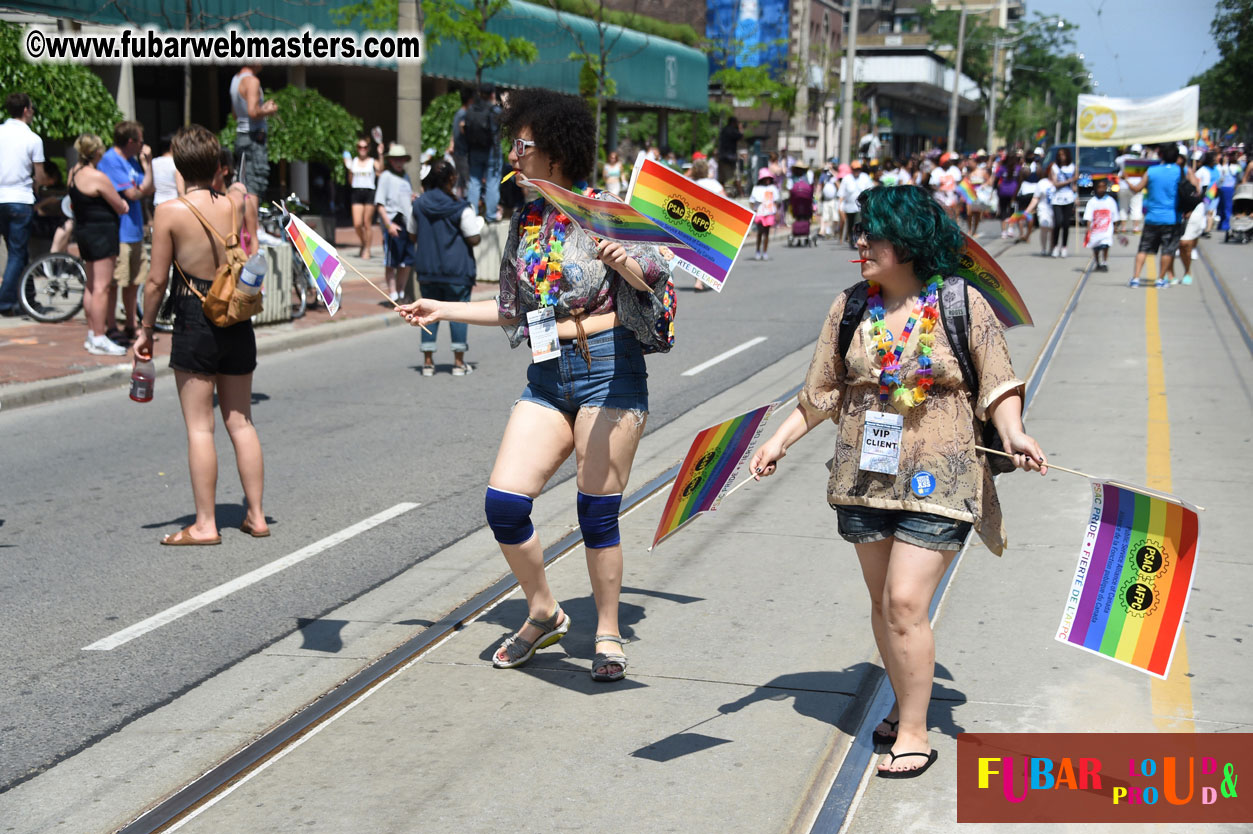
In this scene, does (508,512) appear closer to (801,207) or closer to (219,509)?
(219,509)

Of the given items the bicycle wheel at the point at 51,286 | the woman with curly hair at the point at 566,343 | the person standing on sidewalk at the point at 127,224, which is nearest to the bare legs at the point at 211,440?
the woman with curly hair at the point at 566,343

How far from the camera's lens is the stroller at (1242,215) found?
91.2 ft

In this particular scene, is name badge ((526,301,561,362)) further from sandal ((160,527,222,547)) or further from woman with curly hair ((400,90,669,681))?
sandal ((160,527,222,547))

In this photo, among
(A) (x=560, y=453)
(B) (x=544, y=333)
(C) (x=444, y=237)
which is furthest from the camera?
(C) (x=444, y=237)

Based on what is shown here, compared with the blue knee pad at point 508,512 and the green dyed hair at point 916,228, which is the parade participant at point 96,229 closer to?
the blue knee pad at point 508,512

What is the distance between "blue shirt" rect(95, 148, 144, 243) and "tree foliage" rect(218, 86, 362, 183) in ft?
19.2

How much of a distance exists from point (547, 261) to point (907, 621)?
1.63 meters

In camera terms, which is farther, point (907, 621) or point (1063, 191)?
point (1063, 191)

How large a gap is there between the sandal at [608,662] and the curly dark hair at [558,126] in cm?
156

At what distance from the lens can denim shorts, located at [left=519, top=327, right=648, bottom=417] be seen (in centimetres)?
436

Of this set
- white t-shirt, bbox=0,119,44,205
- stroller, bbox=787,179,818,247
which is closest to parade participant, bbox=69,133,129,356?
white t-shirt, bbox=0,119,44,205

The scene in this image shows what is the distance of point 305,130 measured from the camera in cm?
1909

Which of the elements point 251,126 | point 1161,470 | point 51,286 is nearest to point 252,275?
point 1161,470

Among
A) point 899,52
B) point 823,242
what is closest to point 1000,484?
point 823,242
